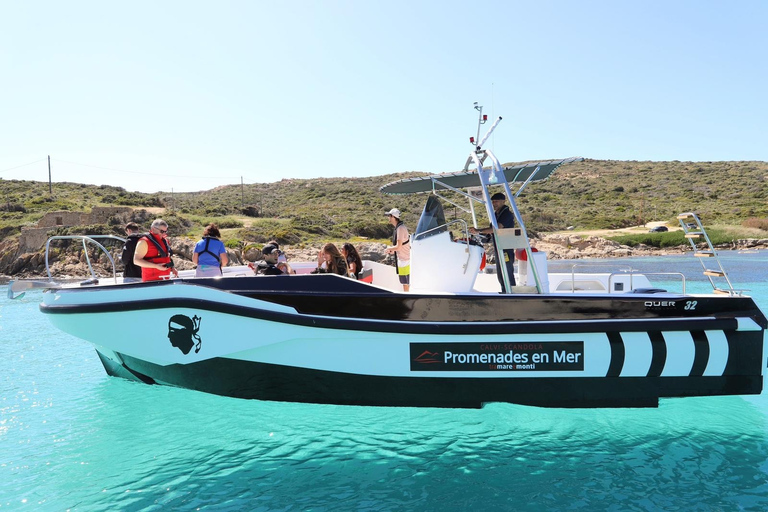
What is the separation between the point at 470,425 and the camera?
522 cm

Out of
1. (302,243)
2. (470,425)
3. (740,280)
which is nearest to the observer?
(470,425)

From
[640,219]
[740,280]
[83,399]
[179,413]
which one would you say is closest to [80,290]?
[179,413]

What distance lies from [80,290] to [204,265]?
1121 mm

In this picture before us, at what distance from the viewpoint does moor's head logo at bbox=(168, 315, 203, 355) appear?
4.66 meters

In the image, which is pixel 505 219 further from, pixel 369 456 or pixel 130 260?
pixel 130 260

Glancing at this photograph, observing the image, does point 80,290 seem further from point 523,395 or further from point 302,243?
point 302,243

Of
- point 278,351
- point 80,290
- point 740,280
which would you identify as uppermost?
point 80,290

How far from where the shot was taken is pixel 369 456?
14.8 feet

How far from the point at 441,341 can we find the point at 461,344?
17 centimetres

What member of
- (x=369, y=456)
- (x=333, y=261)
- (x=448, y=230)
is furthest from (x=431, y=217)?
(x=369, y=456)

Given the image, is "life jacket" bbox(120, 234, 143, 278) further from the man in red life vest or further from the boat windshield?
the boat windshield

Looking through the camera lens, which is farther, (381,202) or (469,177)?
(381,202)

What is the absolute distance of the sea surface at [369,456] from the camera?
3.76 meters

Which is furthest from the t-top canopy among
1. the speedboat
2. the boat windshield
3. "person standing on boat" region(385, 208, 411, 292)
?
the speedboat
